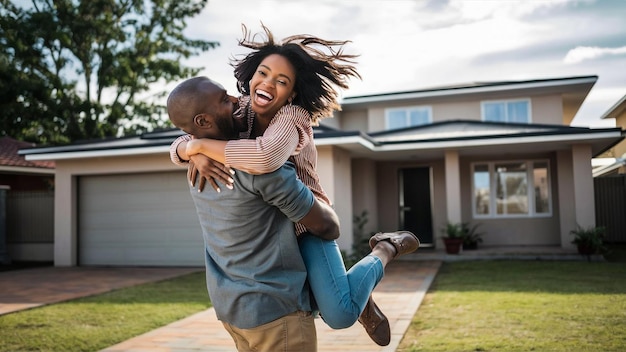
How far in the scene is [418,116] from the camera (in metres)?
18.3

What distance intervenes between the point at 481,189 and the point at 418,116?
3.39 m

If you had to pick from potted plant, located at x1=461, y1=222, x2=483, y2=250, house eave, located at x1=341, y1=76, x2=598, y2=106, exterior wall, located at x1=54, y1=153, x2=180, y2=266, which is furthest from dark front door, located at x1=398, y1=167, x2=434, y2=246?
exterior wall, located at x1=54, y1=153, x2=180, y2=266

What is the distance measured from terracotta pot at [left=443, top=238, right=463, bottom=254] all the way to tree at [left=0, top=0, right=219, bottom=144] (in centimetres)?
1653

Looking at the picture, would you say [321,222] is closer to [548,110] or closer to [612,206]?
[548,110]

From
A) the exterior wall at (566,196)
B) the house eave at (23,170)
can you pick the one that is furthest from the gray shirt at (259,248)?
the house eave at (23,170)

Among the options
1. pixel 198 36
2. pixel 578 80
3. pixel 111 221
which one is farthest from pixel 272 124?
pixel 198 36

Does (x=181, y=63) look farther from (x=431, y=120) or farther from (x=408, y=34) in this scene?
(x=408, y=34)

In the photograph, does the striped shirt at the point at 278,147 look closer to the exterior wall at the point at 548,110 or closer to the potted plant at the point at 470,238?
the potted plant at the point at 470,238

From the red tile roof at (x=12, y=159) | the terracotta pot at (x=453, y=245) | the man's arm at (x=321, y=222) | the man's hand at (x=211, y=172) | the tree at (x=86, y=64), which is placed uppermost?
the tree at (x=86, y=64)

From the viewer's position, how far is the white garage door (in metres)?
13.4

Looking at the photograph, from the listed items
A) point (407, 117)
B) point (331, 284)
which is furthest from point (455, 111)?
point (331, 284)

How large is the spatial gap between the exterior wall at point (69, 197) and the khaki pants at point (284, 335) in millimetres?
12394

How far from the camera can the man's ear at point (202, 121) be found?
2.14 m

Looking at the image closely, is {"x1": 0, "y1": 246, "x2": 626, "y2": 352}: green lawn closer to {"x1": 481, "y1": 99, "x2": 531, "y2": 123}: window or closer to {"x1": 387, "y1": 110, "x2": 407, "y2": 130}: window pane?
{"x1": 481, "y1": 99, "x2": 531, "y2": 123}: window
